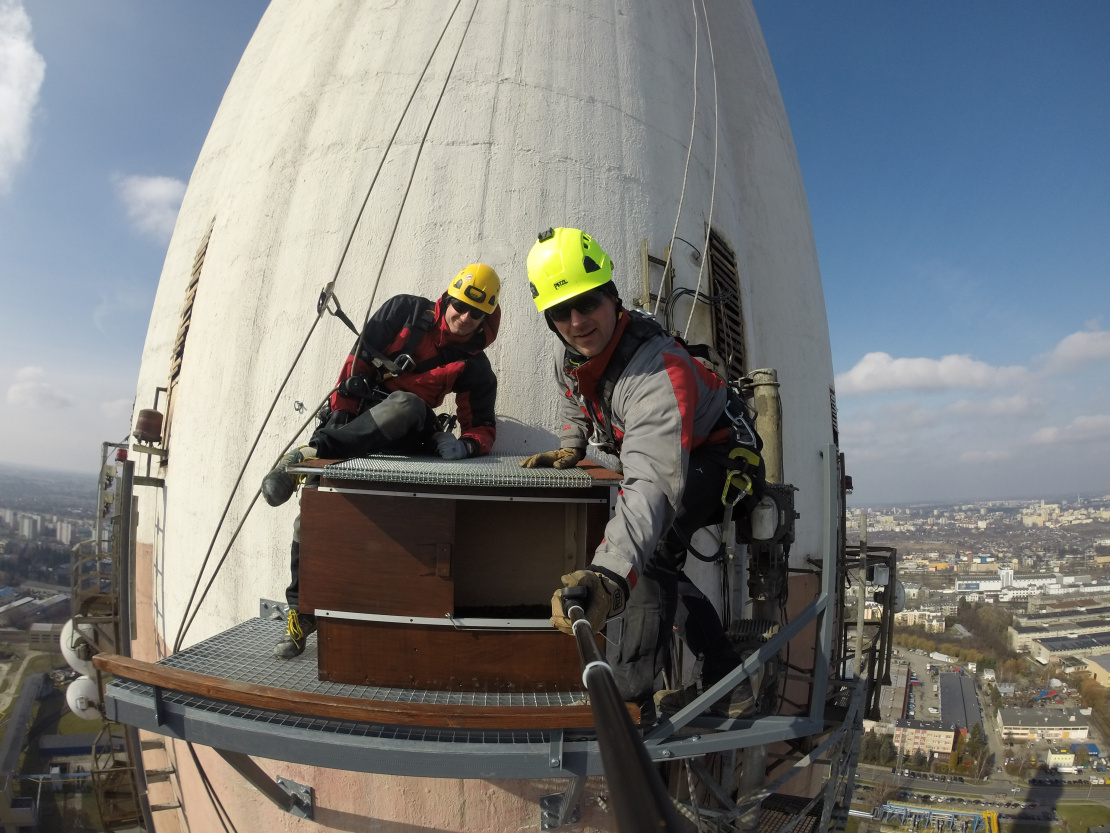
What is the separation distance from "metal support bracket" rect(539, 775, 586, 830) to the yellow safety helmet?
347 cm

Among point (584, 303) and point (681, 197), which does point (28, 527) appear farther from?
point (584, 303)

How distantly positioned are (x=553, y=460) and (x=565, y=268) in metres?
1.26

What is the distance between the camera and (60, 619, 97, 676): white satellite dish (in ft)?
20.4

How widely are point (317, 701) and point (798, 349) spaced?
7.53 meters

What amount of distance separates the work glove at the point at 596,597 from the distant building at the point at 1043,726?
4622 cm

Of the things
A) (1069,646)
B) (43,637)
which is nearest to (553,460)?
(43,637)

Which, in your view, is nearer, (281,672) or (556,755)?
(556,755)

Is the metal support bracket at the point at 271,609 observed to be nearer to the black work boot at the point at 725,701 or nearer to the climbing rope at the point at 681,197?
the black work boot at the point at 725,701

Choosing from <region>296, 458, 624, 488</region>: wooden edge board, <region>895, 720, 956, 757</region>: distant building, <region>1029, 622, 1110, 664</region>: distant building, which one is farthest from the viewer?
<region>1029, 622, 1110, 664</region>: distant building

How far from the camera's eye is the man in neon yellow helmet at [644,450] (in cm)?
Answer: 233

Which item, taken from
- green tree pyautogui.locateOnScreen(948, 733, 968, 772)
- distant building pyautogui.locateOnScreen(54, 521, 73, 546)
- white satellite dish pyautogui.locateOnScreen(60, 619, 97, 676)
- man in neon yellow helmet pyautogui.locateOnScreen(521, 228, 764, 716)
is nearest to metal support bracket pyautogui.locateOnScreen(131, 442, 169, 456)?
white satellite dish pyautogui.locateOnScreen(60, 619, 97, 676)

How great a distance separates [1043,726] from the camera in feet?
110

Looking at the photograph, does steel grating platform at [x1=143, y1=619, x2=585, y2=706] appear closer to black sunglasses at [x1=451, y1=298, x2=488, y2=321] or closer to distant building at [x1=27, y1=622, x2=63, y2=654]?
black sunglasses at [x1=451, y1=298, x2=488, y2=321]

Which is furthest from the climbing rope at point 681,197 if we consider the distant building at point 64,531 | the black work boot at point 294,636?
the distant building at point 64,531
